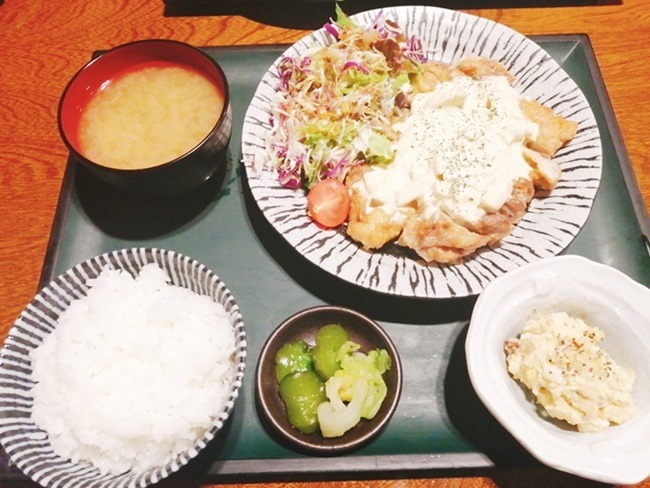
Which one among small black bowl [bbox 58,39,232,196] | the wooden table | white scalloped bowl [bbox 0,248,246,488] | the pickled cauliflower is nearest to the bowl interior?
small black bowl [bbox 58,39,232,196]

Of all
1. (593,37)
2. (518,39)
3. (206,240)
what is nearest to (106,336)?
(206,240)

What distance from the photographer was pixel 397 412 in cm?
195

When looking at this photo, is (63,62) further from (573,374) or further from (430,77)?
(573,374)

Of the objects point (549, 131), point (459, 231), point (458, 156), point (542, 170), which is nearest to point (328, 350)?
point (459, 231)

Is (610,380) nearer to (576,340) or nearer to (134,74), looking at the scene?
(576,340)

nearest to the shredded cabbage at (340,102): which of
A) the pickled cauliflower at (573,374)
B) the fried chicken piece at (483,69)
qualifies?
the fried chicken piece at (483,69)

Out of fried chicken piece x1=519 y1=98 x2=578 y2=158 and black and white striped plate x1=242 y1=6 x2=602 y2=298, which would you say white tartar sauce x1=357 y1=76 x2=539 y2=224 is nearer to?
fried chicken piece x1=519 y1=98 x2=578 y2=158

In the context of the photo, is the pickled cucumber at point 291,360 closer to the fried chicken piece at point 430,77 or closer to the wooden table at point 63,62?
Result: the wooden table at point 63,62

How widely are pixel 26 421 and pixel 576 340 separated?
179 centimetres

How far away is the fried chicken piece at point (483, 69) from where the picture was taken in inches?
100

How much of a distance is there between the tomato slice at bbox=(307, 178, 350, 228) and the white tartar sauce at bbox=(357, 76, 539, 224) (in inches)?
4.0

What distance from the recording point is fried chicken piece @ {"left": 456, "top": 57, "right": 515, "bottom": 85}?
2.54m

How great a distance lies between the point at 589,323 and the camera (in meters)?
1.86

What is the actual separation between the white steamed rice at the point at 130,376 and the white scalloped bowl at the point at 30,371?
0.03m
